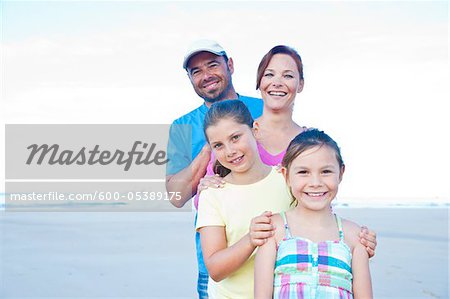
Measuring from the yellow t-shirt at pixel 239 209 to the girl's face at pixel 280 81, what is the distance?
0.51 m

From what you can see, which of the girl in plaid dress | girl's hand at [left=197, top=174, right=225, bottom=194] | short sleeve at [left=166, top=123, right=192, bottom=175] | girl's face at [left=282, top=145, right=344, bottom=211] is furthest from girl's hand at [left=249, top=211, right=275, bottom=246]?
short sleeve at [left=166, top=123, right=192, bottom=175]

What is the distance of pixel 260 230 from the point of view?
2.27 m

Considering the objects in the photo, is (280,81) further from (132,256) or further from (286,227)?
(132,256)

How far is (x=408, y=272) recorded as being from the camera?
27.7ft

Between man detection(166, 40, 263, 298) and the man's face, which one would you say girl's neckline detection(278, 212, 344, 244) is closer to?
man detection(166, 40, 263, 298)

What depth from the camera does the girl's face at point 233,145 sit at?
2500 mm

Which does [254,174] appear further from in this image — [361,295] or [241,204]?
[361,295]

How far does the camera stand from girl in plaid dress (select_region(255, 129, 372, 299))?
2244 millimetres

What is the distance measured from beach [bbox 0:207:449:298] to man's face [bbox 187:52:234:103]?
4280mm

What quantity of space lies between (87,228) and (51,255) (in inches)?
122

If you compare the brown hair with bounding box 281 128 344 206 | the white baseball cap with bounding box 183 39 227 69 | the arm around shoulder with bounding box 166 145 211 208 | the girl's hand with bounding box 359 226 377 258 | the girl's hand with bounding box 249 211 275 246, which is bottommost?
the girl's hand with bounding box 359 226 377 258

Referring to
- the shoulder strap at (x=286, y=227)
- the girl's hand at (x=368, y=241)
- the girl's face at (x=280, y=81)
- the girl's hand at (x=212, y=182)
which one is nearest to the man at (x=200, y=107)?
the girl's face at (x=280, y=81)

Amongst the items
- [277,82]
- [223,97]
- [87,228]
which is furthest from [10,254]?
[277,82]

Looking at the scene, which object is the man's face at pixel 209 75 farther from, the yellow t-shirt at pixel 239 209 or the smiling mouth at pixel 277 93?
the yellow t-shirt at pixel 239 209
